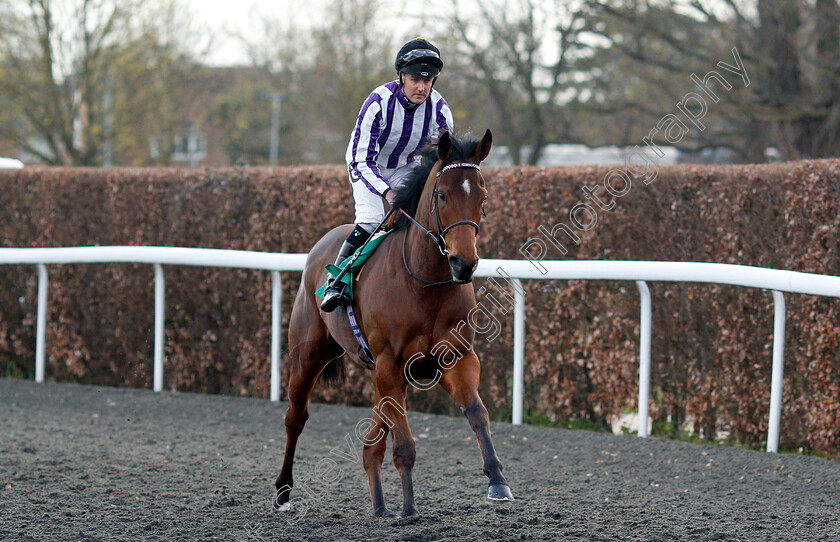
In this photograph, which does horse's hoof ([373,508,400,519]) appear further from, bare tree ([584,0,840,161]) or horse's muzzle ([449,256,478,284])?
bare tree ([584,0,840,161])

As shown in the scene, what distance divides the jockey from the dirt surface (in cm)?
105

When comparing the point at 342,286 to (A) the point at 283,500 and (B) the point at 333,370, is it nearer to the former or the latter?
(B) the point at 333,370

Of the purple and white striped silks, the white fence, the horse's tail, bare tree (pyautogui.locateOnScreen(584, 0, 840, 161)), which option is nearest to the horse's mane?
the purple and white striped silks

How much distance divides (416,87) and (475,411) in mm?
1470

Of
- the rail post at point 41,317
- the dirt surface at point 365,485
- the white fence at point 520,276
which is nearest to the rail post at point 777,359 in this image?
Result: the white fence at point 520,276

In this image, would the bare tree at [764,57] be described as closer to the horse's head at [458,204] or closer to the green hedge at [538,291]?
the green hedge at [538,291]

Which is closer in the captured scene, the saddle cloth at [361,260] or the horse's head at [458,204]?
the horse's head at [458,204]

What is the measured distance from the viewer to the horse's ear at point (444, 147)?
3.53 meters

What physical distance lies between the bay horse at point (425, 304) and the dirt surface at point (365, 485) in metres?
0.34

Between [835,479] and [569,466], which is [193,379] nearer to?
[569,466]

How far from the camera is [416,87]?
400 cm

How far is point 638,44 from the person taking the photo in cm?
1333

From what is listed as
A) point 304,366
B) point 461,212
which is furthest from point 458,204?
point 304,366

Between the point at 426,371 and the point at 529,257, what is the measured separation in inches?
106
